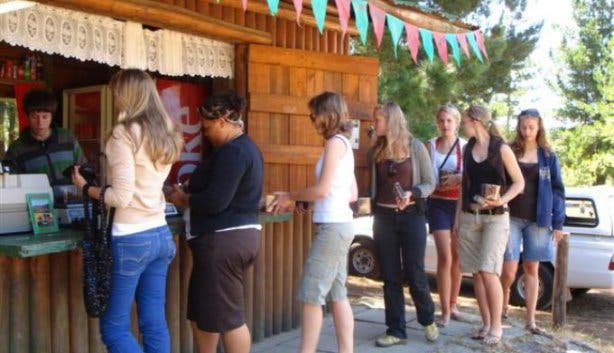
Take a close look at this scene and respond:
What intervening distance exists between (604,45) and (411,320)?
21457mm

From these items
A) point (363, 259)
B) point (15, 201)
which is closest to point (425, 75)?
point (363, 259)

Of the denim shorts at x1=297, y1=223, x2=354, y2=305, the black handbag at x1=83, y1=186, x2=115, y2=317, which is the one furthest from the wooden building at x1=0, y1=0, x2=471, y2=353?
the denim shorts at x1=297, y1=223, x2=354, y2=305

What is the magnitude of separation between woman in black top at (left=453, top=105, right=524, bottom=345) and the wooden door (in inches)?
47.6

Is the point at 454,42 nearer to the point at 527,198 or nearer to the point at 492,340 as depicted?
the point at 527,198

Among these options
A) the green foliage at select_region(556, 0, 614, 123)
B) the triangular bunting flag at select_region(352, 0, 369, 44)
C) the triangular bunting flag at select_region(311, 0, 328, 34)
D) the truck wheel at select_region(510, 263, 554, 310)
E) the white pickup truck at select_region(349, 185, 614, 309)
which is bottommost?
the truck wheel at select_region(510, 263, 554, 310)

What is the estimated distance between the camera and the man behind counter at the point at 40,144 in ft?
14.3

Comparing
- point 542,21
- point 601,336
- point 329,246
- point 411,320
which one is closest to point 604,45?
Answer: point 542,21

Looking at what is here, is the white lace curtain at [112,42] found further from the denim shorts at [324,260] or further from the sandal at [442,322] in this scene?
the sandal at [442,322]

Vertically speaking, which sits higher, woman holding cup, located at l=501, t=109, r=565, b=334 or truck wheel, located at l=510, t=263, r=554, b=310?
woman holding cup, located at l=501, t=109, r=565, b=334

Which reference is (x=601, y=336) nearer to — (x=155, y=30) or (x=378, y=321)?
(x=378, y=321)

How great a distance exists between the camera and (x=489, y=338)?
16.3 feet

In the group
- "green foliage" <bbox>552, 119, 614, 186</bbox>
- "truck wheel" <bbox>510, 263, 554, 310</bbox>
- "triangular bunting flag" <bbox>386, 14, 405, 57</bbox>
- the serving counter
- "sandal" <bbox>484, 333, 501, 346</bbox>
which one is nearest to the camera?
the serving counter

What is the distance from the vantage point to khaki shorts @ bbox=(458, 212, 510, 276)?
15.6ft

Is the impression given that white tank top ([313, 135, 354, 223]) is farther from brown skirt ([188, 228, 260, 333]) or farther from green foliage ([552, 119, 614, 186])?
green foliage ([552, 119, 614, 186])
